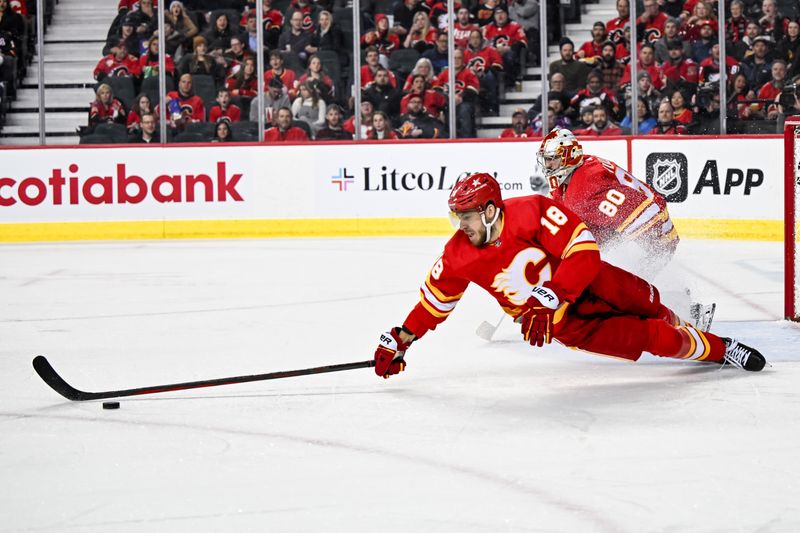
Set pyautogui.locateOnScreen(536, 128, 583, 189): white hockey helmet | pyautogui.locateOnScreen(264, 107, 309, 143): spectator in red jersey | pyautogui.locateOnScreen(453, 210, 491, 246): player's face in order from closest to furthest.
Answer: pyautogui.locateOnScreen(453, 210, 491, 246): player's face < pyautogui.locateOnScreen(536, 128, 583, 189): white hockey helmet < pyautogui.locateOnScreen(264, 107, 309, 143): spectator in red jersey

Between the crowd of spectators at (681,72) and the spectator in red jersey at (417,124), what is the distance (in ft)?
2.07

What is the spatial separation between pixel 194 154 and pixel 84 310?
455 centimetres

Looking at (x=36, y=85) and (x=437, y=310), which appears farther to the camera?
(x=36, y=85)

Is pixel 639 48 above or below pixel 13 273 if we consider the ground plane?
above

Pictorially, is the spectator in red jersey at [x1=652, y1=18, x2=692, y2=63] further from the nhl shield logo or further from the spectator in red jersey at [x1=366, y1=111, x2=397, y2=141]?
the spectator in red jersey at [x1=366, y1=111, x2=397, y2=141]

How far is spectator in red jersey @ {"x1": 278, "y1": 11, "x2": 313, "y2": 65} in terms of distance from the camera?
440 inches

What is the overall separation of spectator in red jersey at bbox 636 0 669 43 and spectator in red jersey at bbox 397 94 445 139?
1.95 metres

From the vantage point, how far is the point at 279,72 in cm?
1118

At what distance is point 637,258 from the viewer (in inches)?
222

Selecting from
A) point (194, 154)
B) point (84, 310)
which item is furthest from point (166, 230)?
point (84, 310)

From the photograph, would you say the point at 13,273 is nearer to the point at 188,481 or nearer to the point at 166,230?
the point at 166,230

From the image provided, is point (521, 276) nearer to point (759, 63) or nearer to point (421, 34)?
point (759, 63)

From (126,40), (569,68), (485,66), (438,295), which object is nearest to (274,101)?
(126,40)

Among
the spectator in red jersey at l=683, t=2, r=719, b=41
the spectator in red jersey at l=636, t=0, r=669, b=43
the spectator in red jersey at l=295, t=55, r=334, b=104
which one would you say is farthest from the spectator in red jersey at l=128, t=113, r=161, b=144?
the spectator in red jersey at l=683, t=2, r=719, b=41
